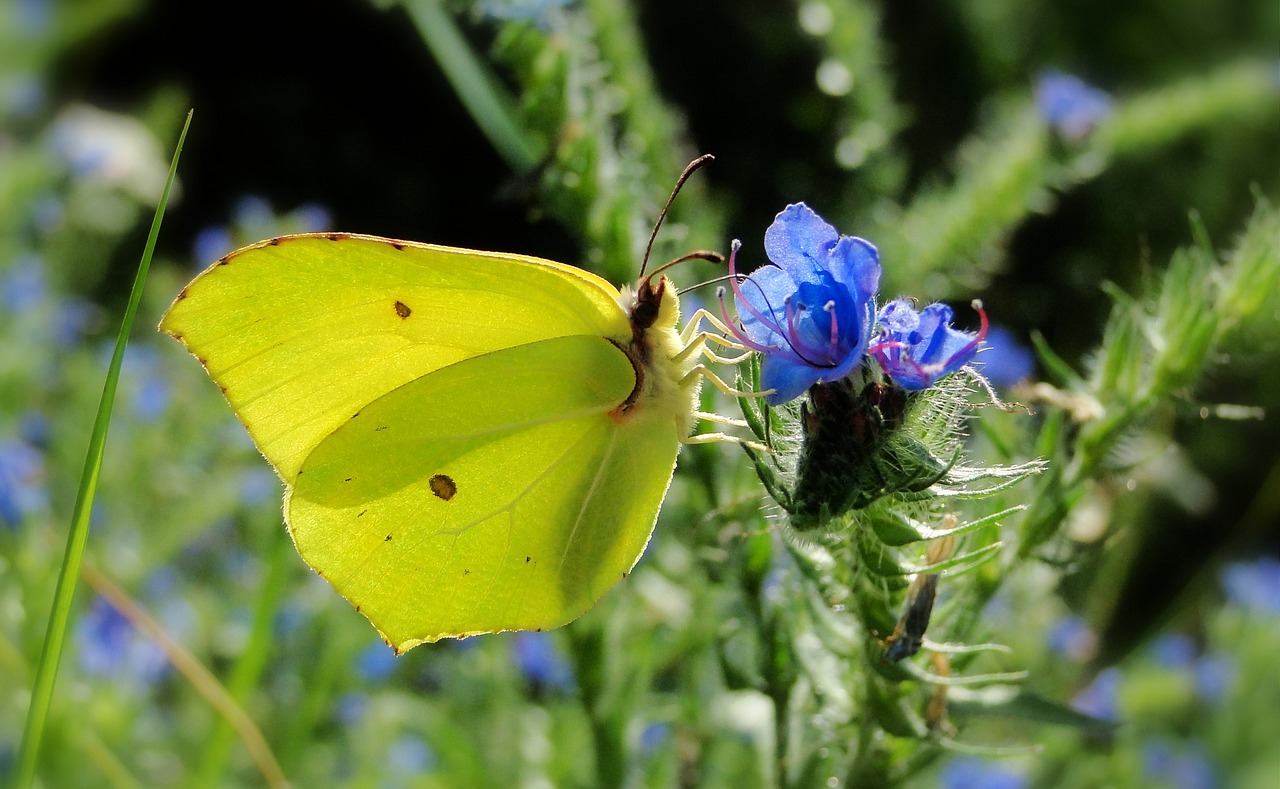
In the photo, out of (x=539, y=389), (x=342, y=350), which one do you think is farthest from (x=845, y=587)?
(x=342, y=350)

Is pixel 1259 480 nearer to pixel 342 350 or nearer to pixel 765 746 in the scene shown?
pixel 765 746

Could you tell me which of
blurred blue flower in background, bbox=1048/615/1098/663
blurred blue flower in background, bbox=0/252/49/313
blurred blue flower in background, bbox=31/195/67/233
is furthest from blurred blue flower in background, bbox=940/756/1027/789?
blurred blue flower in background, bbox=31/195/67/233

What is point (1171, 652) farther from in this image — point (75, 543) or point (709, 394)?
point (75, 543)

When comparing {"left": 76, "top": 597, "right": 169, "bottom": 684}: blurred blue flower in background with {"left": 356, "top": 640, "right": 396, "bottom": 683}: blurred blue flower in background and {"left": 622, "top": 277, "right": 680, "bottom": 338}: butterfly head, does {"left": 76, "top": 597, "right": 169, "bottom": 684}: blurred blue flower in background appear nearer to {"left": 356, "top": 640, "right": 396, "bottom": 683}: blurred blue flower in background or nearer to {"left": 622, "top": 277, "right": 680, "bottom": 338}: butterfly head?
{"left": 356, "top": 640, "right": 396, "bottom": 683}: blurred blue flower in background

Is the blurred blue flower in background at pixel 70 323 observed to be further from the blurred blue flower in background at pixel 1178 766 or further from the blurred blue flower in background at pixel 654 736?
the blurred blue flower in background at pixel 1178 766

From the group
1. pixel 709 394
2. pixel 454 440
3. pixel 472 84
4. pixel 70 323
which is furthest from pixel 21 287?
pixel 709 394

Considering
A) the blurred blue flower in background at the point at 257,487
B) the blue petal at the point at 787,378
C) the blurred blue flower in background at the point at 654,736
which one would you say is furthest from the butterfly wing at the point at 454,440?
the blurred blue flower in background at the point at 257,487
